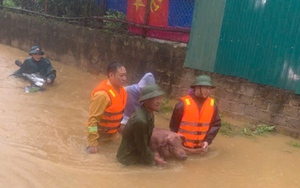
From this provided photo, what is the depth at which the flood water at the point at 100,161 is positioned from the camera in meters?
4.55

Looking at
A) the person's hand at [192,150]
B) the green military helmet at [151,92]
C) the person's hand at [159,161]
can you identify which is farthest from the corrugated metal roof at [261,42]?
the green military helmet at [151,92]

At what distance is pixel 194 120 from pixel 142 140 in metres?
0.99

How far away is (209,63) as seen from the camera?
7434mm

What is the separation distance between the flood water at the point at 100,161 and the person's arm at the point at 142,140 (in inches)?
6.6

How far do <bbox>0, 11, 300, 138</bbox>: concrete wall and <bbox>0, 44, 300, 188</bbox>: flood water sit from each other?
0.56m

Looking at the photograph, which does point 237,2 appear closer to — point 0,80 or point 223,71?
point 223,71

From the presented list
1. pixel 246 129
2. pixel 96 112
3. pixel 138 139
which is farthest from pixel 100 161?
pixel 246 129

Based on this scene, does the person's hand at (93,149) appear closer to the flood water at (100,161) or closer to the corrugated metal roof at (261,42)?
the flood water at (100,161)

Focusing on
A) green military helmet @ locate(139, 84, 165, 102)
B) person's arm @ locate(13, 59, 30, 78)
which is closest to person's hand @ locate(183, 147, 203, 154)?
green military helmet @ locate(139, 84, 165, 102)

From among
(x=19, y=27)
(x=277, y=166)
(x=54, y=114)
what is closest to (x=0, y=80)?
(x=54, y=114)

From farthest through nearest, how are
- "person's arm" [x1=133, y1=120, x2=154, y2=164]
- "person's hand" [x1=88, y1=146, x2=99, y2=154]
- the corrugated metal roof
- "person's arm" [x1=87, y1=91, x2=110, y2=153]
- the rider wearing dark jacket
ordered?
the rider wearing dark jacket < the corrugated metal roof < "person's hand" [x1=88, y1=146, x2=99, y2=154] < "person's arm" [x1=87, y1=91, x2=110, y2=153] < "person's arm" [x1=133, y1=120, x2=154, y2=164]

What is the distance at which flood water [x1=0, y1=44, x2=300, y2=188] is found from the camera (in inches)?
→ 179

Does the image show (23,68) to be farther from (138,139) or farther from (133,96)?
(138,139)

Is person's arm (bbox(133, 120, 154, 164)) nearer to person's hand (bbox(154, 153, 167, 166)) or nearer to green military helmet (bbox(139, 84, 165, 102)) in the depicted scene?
person's hand (bbox(154, 153, 167, 166))
